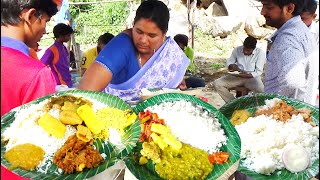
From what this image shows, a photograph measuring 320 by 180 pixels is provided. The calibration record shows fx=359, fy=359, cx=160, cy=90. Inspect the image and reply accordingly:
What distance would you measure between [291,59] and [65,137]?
185cm

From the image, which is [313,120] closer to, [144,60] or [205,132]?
[205,132]

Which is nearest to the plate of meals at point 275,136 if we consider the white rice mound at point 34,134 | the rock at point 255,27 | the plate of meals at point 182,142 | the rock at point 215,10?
the plate of meals at point 182,142

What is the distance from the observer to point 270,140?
193 cm

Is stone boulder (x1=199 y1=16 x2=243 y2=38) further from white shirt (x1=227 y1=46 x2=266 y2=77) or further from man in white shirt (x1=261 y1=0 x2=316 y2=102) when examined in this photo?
man in white shirt (x1=261 y1=0 x2=316 y2=102)

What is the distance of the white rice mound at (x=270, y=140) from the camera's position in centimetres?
185

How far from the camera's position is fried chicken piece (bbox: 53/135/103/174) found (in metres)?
1.60

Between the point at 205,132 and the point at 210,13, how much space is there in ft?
42.4

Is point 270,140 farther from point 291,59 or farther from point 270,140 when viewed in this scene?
point 291,59

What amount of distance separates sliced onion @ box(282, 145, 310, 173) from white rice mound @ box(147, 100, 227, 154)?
1.05 feet

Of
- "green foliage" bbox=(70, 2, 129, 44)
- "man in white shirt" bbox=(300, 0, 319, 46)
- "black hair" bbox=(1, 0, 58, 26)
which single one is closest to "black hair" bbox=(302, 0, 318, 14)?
"man in white shirt" bbox=(300, 0, 319, 46)

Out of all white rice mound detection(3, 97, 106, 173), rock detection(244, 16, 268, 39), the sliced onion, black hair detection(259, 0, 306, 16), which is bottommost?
rock detection(244, 16, 268, 39)

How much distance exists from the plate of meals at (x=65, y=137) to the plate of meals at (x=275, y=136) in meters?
0.63

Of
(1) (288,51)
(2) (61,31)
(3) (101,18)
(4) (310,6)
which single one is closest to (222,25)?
(3) (101,18)

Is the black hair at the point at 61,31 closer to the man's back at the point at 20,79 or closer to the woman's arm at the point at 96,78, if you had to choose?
the woman's arm at the point at 96,78
